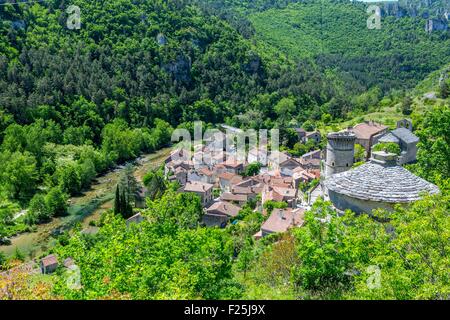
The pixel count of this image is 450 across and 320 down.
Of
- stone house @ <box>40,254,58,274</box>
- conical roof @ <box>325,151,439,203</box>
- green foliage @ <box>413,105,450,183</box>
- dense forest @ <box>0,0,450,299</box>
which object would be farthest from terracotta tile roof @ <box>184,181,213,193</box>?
conical roof @ <box>325,151,439,203</box>

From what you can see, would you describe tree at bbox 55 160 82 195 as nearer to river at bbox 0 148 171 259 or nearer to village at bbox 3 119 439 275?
river at bbox 0 148 171 259

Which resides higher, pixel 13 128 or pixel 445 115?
pixel 445 115

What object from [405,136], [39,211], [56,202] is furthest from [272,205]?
[39,211]

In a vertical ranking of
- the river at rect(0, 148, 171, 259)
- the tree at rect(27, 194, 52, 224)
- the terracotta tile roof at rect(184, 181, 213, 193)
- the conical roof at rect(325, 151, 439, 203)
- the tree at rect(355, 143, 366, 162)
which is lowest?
the river at rect(0, 148, 171, 259)

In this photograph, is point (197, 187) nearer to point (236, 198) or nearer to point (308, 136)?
point (236, 198)
